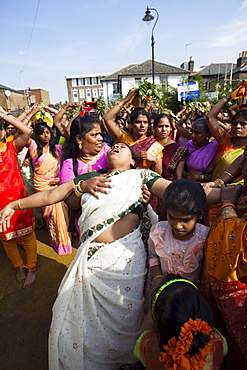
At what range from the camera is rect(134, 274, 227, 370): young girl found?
0.98 metres

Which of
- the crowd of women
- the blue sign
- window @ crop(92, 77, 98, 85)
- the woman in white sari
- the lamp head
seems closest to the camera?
the crowd of women

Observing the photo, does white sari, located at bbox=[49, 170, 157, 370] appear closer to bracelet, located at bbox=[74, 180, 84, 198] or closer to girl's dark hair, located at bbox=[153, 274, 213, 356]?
bracelet, located at bbox=[74, 180, 84, 198]

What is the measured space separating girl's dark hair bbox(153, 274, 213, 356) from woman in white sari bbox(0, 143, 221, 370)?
1.82 ft

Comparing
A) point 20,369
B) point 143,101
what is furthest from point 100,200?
point 143,101

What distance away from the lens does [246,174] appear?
1.41m

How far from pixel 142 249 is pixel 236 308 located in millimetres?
775

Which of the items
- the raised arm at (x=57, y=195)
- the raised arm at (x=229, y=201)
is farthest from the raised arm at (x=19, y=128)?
the raised arm at (x=229, y=201)

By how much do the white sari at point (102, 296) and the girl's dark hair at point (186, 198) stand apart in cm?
38

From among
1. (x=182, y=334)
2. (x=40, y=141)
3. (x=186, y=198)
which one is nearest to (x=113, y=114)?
(x=40, y=141)

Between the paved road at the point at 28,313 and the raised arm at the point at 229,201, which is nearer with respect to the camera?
the raised arm at the point at 229,201

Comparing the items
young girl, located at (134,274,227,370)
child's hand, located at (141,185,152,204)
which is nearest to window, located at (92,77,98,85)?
child's hand, located at (141,185,152,204)

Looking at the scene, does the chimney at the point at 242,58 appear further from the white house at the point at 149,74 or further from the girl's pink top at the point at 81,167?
the girl's pink top at the point at 81,167

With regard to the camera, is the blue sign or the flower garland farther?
the blue sign

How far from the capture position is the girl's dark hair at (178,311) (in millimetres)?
1050
